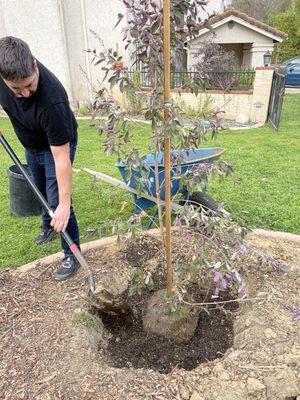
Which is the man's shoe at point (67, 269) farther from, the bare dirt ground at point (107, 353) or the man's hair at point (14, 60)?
the man's hair at point (14, 60)

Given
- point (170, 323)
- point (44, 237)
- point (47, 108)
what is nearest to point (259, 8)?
point (44, 237)

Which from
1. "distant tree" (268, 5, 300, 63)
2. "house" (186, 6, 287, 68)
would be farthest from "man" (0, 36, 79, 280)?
"distant tree" (268, 5, 300, 63)

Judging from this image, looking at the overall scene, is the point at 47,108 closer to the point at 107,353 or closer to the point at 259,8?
the point at 107,353

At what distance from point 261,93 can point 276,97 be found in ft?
1.68

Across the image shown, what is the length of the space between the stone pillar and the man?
22.1 feet

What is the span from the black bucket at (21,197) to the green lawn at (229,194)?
0.09 meters

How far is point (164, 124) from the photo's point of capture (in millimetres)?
1554

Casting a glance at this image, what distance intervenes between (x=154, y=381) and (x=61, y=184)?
3.94 ft

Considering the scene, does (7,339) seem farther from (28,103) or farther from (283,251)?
(283,251)

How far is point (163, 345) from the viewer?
2.21 metres

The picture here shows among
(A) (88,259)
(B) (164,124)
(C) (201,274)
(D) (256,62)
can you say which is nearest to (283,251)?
(C) (201,274)

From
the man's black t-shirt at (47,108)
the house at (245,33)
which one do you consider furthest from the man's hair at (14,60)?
the house at (245,33)

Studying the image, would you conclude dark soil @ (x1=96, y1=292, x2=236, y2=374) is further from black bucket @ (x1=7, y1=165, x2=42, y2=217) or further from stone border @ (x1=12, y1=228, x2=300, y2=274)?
black bucket @ (x1=7, y1=165, x2=42, y2=217)

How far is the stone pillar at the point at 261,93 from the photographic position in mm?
8125
